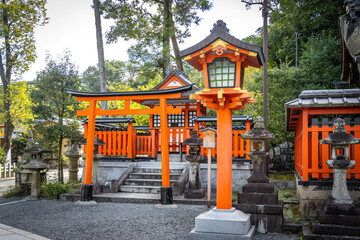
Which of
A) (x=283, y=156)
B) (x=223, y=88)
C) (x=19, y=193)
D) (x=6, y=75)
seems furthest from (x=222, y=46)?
(x=6, y=75)

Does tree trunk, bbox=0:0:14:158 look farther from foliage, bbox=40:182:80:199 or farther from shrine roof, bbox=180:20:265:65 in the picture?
shrine roof, bbox=180:20:265:65

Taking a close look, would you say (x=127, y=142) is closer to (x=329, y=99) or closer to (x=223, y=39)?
(x=223, y=39)

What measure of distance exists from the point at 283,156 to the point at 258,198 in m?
9.92

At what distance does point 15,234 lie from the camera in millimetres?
6566

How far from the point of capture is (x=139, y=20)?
2141cm

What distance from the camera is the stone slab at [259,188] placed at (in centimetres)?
682

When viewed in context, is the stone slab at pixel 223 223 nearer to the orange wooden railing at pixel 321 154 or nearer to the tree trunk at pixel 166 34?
the orange wooden railing at pixel 321 154

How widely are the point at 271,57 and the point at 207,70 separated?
20.4 meters

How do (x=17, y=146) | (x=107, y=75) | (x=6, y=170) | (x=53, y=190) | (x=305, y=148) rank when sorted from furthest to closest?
(x=107, y=75), (x=17, y=146), (x=6, y=170), (x=53, y=190), (x=305, y=148)

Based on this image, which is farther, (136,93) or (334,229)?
(136,93)

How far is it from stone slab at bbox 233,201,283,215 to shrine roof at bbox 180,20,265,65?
123 inches

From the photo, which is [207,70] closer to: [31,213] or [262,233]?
[262,233]

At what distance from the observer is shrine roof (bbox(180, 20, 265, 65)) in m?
6.16

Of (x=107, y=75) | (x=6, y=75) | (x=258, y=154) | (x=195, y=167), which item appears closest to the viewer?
(x=258, y=154)
